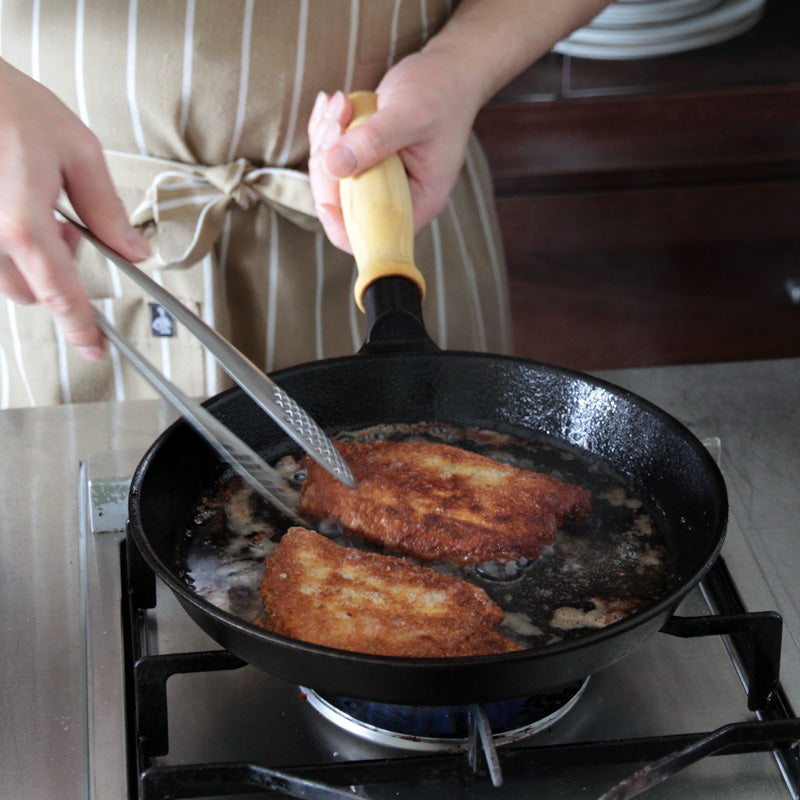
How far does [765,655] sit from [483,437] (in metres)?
0.34

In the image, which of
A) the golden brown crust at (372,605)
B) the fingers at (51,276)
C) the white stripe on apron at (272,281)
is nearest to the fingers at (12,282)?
the fingers at (51,276)

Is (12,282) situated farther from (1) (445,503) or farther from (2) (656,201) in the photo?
(2) (656,201)

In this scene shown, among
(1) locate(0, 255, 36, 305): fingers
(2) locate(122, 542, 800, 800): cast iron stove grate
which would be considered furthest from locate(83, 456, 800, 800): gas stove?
(1) locate(0, 255, 36, 305): fingers

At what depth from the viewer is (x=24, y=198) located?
74cm

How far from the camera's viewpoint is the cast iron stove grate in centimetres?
68

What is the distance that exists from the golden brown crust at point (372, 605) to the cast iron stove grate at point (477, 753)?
6cm

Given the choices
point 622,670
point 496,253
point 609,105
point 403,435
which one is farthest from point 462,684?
point 609,105

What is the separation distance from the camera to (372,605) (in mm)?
762

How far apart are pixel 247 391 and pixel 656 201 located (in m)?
1.56

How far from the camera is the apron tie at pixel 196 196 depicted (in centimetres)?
121

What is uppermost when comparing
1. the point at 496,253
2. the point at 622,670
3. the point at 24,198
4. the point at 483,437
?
the point at 24,198

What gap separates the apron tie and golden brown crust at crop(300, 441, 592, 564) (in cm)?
39

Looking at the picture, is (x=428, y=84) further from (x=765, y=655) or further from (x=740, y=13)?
(x=740, y=13)

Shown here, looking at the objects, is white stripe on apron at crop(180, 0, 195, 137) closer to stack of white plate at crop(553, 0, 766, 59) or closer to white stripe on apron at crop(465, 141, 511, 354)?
white stripe on apron at crop(465, 141, 511, 354)
